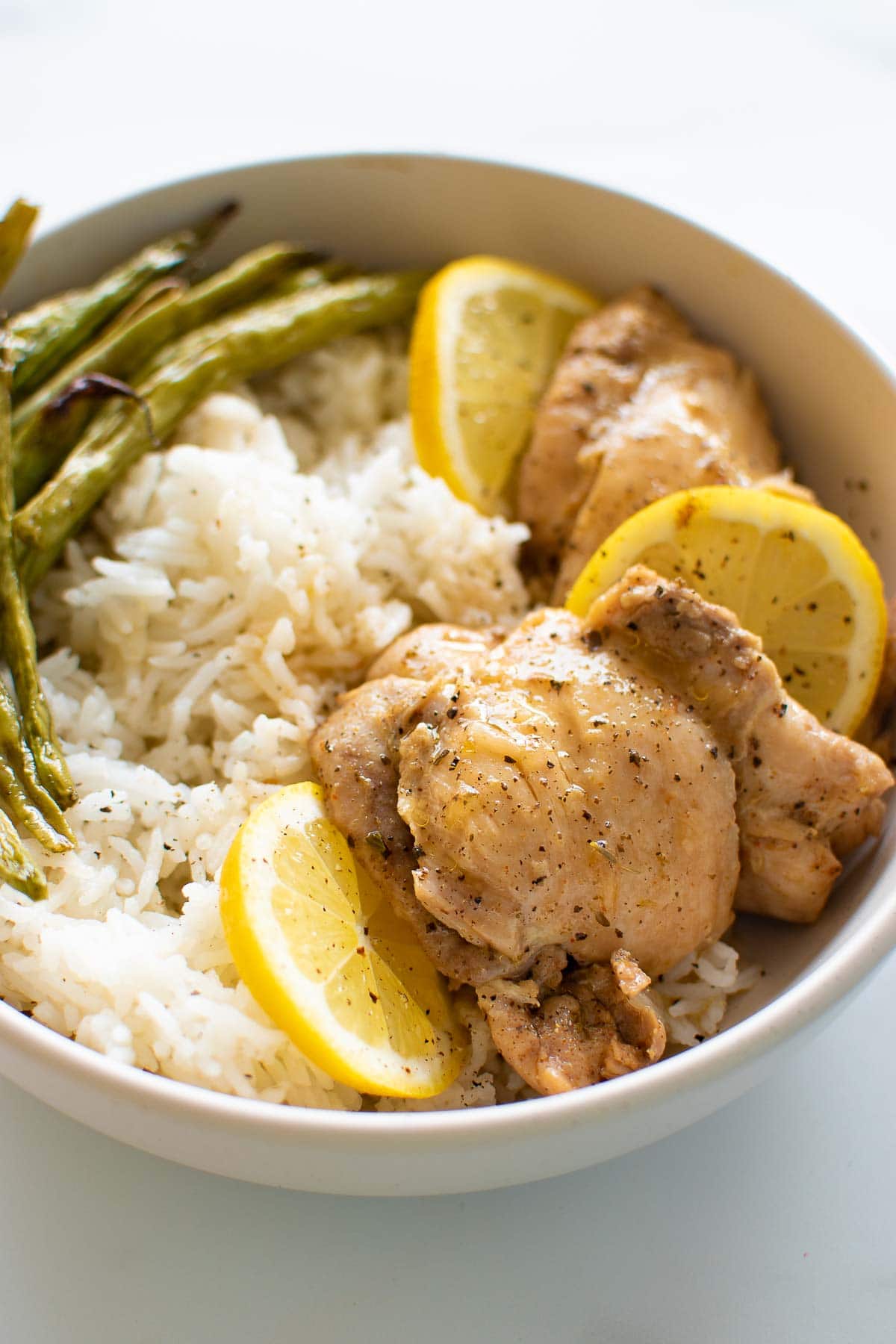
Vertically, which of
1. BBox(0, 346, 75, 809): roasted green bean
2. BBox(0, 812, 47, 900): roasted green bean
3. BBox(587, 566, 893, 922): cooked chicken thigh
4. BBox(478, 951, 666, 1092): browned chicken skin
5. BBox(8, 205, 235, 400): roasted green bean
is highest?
BBox(587, 566, 893, 922): cooked chicken thigh

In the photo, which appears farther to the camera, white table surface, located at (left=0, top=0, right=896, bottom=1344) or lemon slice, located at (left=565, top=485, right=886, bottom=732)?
lemon slice, located at (left=565, top=485, right=886, bottom=732)

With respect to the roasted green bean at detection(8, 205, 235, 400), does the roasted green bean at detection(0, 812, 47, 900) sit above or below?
below

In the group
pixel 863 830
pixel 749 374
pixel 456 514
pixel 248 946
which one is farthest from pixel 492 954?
pixel 749 374

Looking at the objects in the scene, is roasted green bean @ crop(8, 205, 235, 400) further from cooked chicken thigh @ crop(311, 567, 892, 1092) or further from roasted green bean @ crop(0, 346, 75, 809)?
cooked chicken thigh @ crop(311, 567, 892, 1092)

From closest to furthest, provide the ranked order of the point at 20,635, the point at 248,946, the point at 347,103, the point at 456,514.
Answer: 1. the point at 248,946
2. the point at 20,635
3. the point at 456,514
4. the point at 347,103

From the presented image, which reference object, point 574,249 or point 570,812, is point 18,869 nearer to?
point 570,812

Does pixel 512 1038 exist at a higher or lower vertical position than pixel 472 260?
lower

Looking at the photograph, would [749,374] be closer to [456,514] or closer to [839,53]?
[456,514]

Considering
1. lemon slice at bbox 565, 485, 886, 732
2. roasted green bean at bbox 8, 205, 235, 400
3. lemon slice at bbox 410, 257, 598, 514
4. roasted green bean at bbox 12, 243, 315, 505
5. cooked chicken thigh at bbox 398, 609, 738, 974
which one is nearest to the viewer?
cooked chicken thigh at bbox 398, 609, 738, 974

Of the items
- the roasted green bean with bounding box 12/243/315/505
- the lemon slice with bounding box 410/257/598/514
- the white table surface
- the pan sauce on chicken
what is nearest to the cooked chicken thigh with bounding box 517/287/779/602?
the lemon slice with bounding box 410/257/598/514
